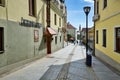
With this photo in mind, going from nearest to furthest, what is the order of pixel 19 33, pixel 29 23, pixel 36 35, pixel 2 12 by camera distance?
pixel 2 12
pixel 19 33
pixel 29 23
pixel 36 35

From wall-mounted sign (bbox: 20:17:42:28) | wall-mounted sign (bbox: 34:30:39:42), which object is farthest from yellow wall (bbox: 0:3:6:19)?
wall-mounted sign (bbox: 34:30:39:42)

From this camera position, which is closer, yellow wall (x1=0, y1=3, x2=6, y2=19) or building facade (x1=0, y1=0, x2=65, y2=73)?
yellow wall (x1=0, y1=3, x2=6, y2=19)

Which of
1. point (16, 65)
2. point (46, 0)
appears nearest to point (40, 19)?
point (46, 0)

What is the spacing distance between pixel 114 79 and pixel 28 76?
4.17 m

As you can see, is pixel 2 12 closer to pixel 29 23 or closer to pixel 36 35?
pixel 29 23

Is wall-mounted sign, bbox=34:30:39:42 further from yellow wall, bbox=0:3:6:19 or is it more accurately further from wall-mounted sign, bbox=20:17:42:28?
yellow wall, bbox=0:3:6:19

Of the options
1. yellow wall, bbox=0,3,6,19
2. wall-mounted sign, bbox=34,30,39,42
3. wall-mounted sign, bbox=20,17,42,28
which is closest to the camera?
yellow wall, bbox=0,3,6,19

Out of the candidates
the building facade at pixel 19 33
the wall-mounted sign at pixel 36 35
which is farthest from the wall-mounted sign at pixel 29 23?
the wall-mounted sign at pixel 36 35

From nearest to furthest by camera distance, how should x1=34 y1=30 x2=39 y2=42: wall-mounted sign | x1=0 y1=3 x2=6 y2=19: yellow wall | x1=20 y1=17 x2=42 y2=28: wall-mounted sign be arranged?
x1=0 y1=3 x2=6 y2=19: yellow wall, x1=20 y1=17 x2=42 y2=28: wall-mounted sign, x1=34 y1=30 x2=39 y2=42: wall-mounted sign

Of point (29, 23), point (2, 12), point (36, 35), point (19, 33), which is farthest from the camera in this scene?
point (36, 35)

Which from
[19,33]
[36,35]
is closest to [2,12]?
[19,33]

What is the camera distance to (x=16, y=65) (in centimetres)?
1295

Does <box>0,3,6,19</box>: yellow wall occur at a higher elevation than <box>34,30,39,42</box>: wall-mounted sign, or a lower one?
higher

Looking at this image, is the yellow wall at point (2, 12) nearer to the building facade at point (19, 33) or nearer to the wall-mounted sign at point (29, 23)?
the building facade at point (19, 33)
